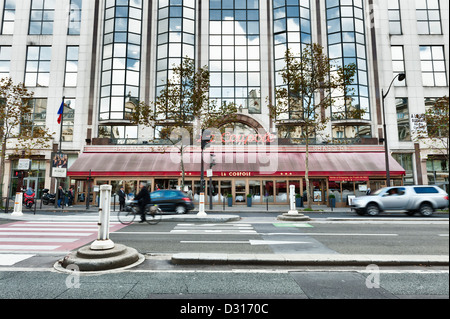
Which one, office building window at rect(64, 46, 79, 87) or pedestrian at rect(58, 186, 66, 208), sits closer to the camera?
pedestrian at rect(58, 186, 66, 208)

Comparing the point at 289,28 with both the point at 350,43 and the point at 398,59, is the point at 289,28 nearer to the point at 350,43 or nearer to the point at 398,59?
the point at 350,43

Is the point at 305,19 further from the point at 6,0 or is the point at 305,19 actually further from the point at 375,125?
the point at 6,0

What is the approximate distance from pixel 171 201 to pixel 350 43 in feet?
81.8

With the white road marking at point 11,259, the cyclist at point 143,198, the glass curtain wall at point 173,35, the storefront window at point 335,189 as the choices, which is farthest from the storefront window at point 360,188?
the white road marking at point 11,259

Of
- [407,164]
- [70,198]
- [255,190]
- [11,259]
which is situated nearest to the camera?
[11,259]

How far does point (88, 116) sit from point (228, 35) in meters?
17.4

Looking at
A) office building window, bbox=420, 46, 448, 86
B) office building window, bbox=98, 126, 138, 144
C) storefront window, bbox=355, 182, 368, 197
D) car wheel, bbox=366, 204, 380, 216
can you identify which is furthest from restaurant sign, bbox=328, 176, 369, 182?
office building window, bbox=98, 126, 138, 144

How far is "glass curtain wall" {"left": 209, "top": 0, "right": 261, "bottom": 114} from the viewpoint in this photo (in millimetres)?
28578

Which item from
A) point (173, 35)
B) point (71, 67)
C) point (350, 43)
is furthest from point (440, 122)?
point (71, 67)

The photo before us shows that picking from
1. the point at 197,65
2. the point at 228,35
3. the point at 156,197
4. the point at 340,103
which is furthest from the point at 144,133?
the point at 340,103

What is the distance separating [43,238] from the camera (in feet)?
28.5

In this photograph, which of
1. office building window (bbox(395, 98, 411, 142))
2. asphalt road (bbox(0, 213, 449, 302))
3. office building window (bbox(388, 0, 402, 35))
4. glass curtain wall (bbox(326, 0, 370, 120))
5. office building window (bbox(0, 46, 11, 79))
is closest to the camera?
asphalt road (bbox(0, 213, 449, 302))

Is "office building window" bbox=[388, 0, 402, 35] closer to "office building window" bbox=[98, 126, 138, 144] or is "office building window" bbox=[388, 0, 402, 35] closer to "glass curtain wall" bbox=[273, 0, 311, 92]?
"glass curtain wall" bbox=[273, 0, 311, 92]

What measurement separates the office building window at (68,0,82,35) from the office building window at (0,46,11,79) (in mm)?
6811
